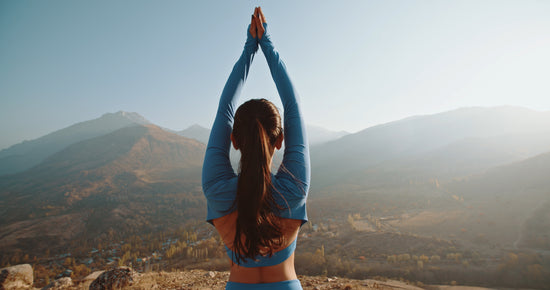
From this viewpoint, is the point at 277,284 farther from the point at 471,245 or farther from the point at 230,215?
the point at 471,245

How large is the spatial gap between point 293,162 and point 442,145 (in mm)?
102401

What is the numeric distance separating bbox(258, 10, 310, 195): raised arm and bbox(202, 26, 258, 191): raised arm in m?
0.21

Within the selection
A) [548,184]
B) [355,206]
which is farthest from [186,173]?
[548,184]

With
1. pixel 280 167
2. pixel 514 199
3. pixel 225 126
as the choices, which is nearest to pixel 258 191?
pixel 280 167

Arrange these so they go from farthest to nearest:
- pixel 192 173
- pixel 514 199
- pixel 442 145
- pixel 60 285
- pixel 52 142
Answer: pixel 52 142
pixel 442 145
pixel 192 173
pixel 514 199
pixel 60 285

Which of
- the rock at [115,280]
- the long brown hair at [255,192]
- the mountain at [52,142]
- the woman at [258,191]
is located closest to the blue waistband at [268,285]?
the woman at [258,191]

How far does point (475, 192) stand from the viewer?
1187 inches

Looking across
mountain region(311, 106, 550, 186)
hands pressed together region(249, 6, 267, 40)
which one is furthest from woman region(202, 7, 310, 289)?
mountain region(311, 106, 550, 186)

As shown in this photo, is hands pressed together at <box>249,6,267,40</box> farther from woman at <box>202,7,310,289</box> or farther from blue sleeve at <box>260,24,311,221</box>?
woman at <box>202,7,310,289</box>

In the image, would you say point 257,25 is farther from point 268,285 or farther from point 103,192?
point 103,192

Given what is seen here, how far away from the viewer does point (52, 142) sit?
139125 mm

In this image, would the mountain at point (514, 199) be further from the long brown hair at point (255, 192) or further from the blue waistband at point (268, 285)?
the long brown hair at point (255, 192)

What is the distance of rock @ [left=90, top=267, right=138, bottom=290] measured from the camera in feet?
22.2

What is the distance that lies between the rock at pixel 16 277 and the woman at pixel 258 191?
12.8m
